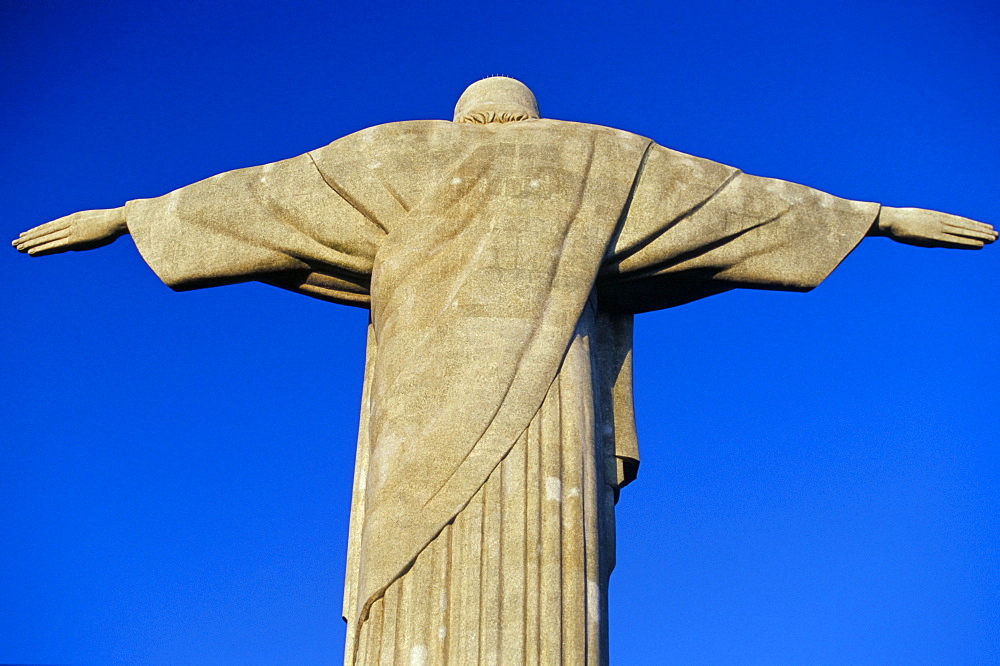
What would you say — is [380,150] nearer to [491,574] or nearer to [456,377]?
[456,377]

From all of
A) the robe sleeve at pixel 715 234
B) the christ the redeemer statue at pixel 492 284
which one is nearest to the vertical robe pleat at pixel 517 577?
the christ the redeemer statue at pixel 492 284

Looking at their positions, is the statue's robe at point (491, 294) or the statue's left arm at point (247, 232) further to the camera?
the statue's left arm at point (247, 232)

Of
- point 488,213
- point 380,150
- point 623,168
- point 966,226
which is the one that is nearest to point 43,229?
point 380,150

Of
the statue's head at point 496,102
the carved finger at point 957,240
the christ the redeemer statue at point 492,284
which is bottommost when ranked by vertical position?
the christ the redeemer statue at point 492,284

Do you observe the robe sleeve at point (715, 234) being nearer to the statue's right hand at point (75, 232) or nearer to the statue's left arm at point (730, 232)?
the statue's left arm at point (730, 232)

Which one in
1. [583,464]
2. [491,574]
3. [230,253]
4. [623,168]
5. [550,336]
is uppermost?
[623,168]
